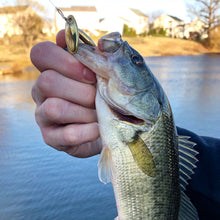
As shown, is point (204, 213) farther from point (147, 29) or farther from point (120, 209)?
point (147, 29)

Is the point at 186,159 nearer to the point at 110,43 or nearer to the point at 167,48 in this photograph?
the point at 110,43

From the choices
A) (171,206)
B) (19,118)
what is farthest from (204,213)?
(19,118)

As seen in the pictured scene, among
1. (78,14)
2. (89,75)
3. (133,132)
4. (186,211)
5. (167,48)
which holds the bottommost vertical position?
(167,48)

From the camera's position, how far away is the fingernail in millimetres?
1662

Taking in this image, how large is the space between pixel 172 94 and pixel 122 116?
258 inches

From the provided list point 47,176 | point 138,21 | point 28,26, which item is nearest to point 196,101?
point 47,176

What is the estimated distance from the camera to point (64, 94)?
1.72 m

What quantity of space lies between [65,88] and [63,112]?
15 centimetres

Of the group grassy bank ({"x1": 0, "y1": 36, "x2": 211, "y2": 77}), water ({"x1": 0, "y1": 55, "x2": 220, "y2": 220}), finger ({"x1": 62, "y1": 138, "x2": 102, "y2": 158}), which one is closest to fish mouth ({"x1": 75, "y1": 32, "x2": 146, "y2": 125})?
finger ({"x1": 62, "y1": 138, "x2": 102, "y2": 158})

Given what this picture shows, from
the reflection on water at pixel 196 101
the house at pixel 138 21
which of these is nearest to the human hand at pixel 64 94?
the reflection on water at pixel 196 101

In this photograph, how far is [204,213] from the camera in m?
2.68

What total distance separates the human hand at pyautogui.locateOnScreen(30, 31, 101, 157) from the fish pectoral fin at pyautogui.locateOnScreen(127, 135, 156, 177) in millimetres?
295

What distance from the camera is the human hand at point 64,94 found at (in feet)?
5.42

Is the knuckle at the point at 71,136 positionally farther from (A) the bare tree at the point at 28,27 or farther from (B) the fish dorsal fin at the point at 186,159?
(A) the bare tree at the point at 28,27
